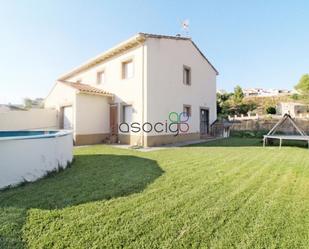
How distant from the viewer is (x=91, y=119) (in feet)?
43.9

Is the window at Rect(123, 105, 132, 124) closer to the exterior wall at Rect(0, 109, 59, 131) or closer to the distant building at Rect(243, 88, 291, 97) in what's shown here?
the exterior wall at Rect(0, 109, 59, 131)

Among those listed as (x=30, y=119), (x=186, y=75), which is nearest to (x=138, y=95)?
(x=186, y=75)

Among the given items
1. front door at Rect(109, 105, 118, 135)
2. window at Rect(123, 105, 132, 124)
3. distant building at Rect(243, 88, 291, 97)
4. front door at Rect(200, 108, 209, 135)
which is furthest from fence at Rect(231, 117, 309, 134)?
distant building at Rect(243, 88, 291, 97)

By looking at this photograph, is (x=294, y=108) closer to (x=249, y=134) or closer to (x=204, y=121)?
(x=249, y=134)

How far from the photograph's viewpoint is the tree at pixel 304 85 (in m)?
33.7

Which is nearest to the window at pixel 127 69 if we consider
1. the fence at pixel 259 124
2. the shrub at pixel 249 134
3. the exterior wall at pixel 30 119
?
the exterior wall at pixel 30 119

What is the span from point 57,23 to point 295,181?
50.1 ft

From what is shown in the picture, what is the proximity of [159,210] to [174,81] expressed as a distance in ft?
37.4

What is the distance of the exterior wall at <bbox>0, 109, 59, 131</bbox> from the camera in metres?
13.8

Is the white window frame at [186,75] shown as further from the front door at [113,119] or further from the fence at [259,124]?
the fence at [259,124]

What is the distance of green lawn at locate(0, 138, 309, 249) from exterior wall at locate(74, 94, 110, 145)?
289 inches

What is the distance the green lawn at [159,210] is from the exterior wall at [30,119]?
35.0 feet

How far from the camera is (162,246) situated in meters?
2.50

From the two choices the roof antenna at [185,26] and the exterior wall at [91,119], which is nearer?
the exterior wall at [91,119]
